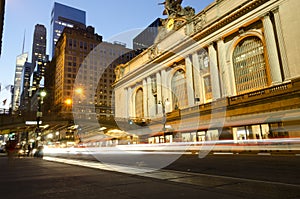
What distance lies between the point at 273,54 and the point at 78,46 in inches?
3885

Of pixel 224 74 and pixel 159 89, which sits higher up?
pixel 159 89

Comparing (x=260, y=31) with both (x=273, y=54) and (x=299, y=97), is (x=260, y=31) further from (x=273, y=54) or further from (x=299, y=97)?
(x=299, y=97)

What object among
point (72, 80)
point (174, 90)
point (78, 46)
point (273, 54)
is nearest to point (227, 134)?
point (273, 54)

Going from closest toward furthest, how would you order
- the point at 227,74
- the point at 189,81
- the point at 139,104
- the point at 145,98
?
1. the point at 227,74
2. the point at 189,81
3. the point at 145,98
4. the point at 139,104

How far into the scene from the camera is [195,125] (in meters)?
38.9

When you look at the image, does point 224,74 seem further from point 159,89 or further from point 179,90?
point 159,89

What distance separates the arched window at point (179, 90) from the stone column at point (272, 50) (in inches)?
747

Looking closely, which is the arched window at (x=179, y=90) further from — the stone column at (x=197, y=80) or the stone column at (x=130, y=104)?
the stone column at (x=130, y=104)

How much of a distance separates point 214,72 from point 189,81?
680 centimetres

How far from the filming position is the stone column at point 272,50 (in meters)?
30.9

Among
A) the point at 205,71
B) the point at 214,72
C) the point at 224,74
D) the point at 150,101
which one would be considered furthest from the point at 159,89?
the point at 224,74

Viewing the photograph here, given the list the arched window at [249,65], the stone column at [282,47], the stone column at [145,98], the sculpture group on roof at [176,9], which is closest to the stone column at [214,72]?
the arched window at [249,65]

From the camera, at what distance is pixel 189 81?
45.9 metres

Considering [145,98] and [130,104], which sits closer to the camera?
[145,98]
